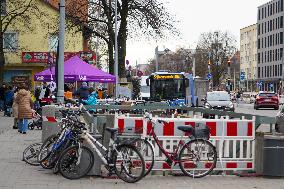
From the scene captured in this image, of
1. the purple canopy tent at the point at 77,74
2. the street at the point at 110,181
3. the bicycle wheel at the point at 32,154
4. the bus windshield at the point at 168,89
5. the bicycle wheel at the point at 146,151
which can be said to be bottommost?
the street at the point at 110,181

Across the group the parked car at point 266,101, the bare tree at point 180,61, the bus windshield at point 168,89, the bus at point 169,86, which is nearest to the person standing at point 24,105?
the bus at point 169,86

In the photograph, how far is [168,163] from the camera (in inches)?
440

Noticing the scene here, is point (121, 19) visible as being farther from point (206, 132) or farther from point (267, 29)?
point (267, 29)

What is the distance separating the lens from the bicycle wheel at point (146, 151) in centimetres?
1098

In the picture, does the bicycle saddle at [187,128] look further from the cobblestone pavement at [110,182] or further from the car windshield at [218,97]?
the car windshield at [218,97]

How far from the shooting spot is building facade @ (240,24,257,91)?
152 metres

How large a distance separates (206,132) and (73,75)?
48.9 feet

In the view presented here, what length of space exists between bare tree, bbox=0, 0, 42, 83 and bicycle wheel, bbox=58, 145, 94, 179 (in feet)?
108

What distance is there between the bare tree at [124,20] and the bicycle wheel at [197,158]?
29392 millimetres

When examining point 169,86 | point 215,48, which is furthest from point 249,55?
point 169,86

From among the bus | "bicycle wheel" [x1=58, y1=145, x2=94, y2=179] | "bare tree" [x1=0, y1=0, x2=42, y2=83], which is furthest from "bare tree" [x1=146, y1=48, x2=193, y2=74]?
"bicycle wheel" [x1=58, y1=145, x2=94, y2=179]

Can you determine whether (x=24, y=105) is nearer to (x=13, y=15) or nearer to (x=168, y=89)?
(x=168, y=89)

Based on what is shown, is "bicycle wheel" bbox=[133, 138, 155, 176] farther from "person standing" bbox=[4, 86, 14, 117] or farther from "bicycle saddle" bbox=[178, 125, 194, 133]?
"person standing" bbox=[4, 86, 14, 117]

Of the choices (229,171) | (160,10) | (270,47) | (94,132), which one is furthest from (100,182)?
(270,47)
